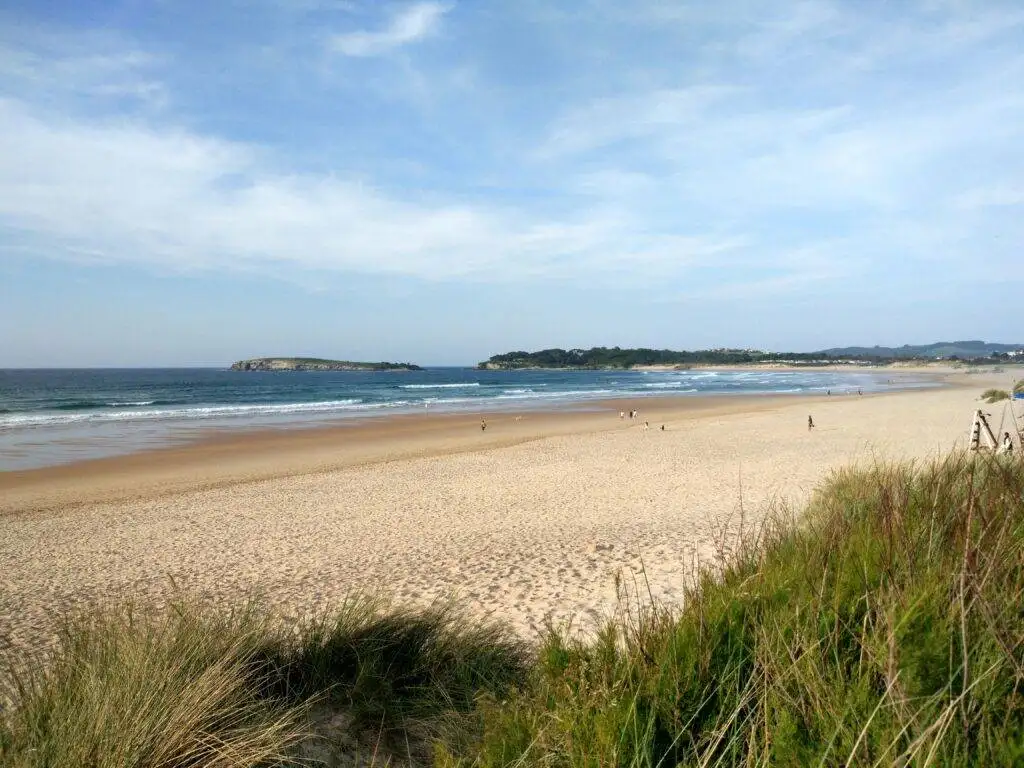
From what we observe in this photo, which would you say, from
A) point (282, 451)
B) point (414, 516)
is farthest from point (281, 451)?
point (414, 516)

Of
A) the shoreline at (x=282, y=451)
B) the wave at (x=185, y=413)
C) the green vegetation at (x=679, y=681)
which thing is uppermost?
the green vegetation at (x=679, y=681)

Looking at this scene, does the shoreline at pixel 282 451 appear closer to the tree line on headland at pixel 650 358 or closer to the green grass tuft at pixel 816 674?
the green grass tuft at pixel 816 674

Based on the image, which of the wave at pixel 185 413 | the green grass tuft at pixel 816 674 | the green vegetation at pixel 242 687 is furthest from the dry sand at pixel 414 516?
the wave at pixel 185 413

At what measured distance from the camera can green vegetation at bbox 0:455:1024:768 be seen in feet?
6.44

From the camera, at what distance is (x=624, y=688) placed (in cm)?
246

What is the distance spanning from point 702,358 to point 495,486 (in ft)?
570

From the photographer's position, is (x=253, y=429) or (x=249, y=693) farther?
(x=253, y=429)

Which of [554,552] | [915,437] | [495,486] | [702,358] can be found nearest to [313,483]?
[495,486]

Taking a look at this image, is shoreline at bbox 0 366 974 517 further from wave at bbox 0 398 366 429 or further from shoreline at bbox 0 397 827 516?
wave at bbox 0 398 366 429

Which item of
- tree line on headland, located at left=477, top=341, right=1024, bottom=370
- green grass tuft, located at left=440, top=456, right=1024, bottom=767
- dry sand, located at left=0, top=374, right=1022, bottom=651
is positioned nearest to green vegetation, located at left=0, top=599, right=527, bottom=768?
green grass tuft, located at left=440, top=456, right=1024, bottom=767

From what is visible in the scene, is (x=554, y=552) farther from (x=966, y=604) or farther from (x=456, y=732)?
(x=966, y=604)

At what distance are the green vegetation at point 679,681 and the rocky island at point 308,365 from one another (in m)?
172

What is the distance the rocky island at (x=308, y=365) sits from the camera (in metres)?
173

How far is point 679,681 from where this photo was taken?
2.43m
